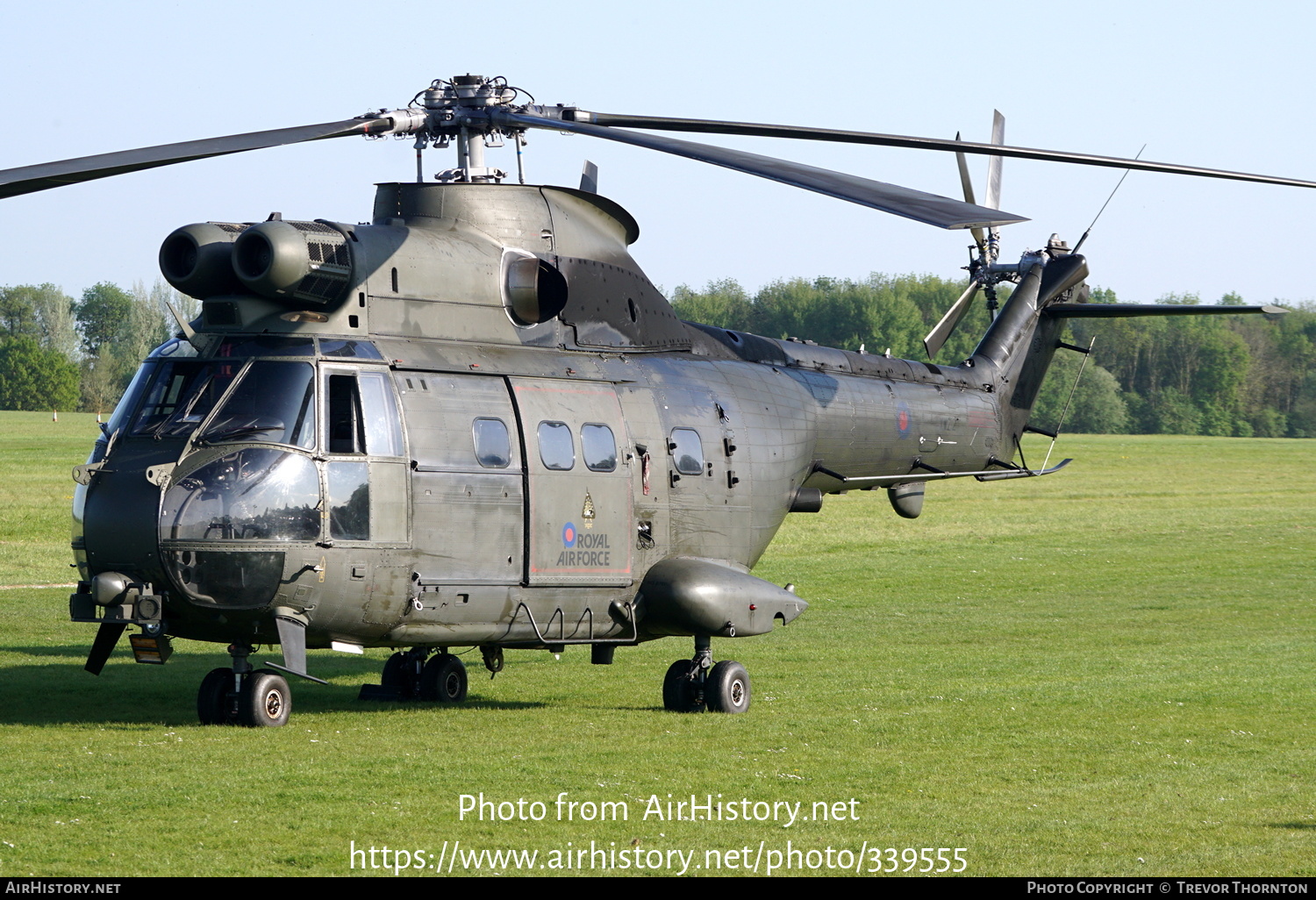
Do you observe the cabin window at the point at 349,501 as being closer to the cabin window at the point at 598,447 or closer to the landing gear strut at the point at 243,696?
the landing gear strut at the point at 243,696

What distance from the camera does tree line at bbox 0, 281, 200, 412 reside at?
9406 cm

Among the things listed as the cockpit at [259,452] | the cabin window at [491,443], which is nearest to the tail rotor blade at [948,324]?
the cabin window at [491,443]

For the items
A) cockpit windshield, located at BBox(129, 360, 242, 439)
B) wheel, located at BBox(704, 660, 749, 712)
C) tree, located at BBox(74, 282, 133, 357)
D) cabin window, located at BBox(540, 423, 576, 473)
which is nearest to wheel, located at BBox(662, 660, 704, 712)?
wheel, located at BBox(704, 660, 749, 712)

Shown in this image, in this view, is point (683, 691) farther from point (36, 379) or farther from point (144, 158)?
point (36, 379)

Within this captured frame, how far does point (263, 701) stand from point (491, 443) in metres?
2.92

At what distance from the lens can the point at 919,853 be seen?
29.7 feet

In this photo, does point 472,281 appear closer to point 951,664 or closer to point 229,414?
point 229,414

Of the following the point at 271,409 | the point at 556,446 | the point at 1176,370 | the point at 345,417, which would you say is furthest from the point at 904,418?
the point at 1176,370

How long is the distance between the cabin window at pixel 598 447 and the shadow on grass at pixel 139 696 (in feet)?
9.16

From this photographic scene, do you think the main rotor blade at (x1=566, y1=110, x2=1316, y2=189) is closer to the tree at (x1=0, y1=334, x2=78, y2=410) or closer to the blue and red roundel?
the blue and red roundel

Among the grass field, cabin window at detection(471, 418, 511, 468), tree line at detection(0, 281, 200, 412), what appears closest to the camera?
the grass field

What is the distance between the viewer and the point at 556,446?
45.5 ft

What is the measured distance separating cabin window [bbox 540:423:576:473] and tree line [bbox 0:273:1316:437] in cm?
8166

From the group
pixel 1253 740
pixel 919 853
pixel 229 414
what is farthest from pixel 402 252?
pixel 1253 740
